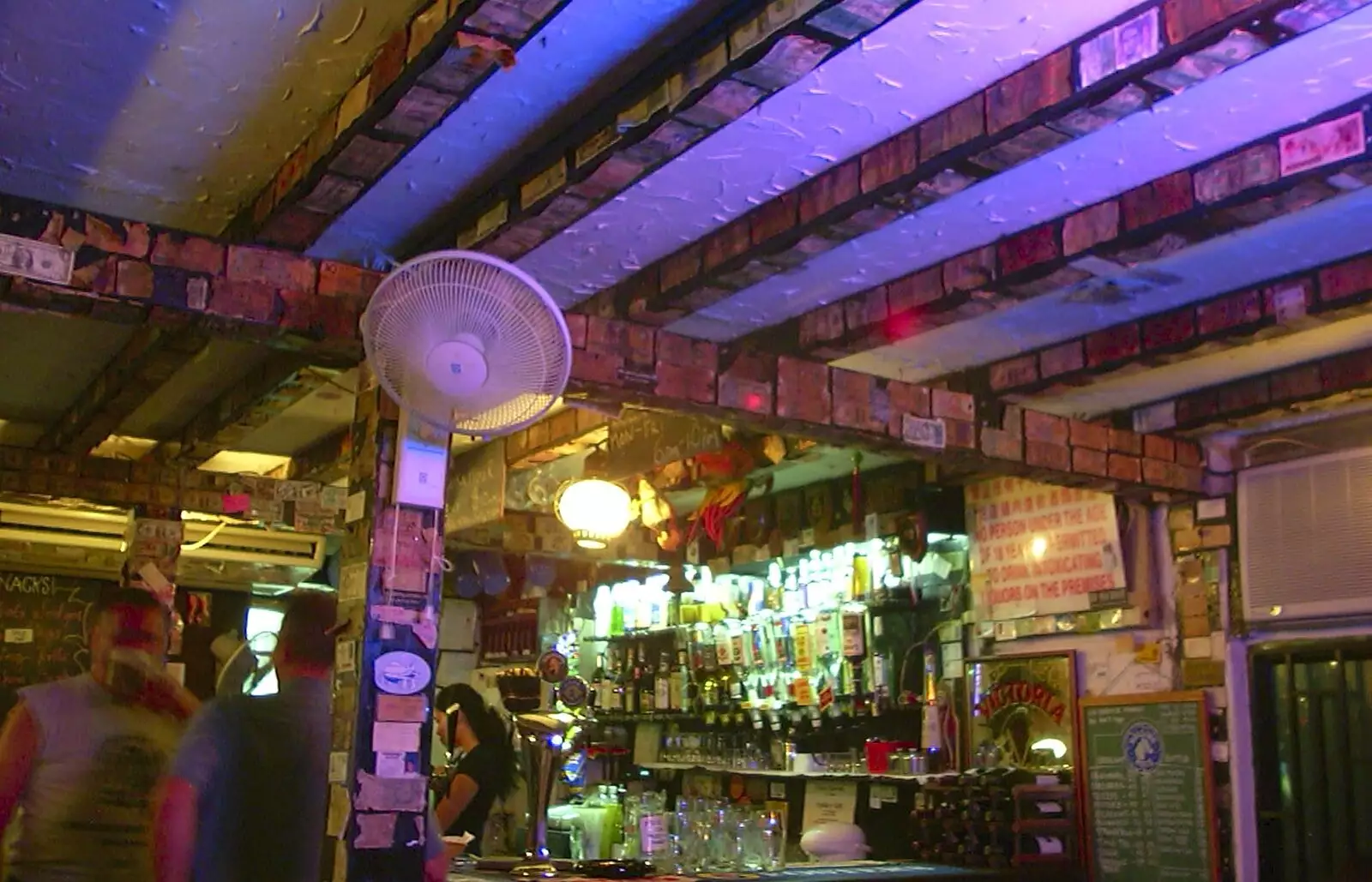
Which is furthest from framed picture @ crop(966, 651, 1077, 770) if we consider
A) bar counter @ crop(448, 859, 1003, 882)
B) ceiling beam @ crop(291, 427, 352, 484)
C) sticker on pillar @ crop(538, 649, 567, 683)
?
ceiling beam @ crop(291, 427, 352, 484)

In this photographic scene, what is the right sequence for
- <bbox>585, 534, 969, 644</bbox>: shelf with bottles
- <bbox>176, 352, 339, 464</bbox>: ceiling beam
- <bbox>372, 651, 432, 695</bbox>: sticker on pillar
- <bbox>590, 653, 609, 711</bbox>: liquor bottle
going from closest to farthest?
1. <bbox>372, 651, 432, 695</bbox>: sticker on pillar
2. <bbox>176, 352, 339, 464</bbox>: ceiling beam
3. <bbox>585, 534, 969, 644</bbox>: shelf with bottles
4. <bbox>590, 653, 609, 711</bbox>: liquor bottle

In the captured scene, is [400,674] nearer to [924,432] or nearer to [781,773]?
[924,432]

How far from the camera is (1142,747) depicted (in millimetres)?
5652

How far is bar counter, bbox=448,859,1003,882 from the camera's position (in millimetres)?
4770

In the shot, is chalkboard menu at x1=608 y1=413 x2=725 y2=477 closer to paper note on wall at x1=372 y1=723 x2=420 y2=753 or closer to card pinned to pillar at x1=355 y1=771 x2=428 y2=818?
paper note on wall at x1=372 y1=723 x2=420 y2=753

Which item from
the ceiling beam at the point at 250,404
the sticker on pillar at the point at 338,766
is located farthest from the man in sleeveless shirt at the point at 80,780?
the ceiling beam at the point at 250,404

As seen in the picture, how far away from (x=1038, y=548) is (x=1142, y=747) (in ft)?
3.50

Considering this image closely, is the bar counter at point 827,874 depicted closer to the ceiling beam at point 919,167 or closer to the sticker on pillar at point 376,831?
→ the sticker on pillar at point 376,831

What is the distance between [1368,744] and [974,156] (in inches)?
129

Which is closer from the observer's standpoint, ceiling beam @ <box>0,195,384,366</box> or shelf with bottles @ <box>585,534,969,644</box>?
ceiling beam @ <box>0,195,384,366</box>

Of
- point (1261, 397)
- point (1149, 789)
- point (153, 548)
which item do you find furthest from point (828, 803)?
point (153, 548)

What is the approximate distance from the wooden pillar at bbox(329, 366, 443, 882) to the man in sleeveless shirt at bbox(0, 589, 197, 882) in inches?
20.6

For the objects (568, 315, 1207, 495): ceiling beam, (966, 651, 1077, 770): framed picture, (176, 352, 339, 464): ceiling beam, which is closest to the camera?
(568, 315, 1207, 495): ceiling beam

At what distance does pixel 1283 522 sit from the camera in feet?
17.4
